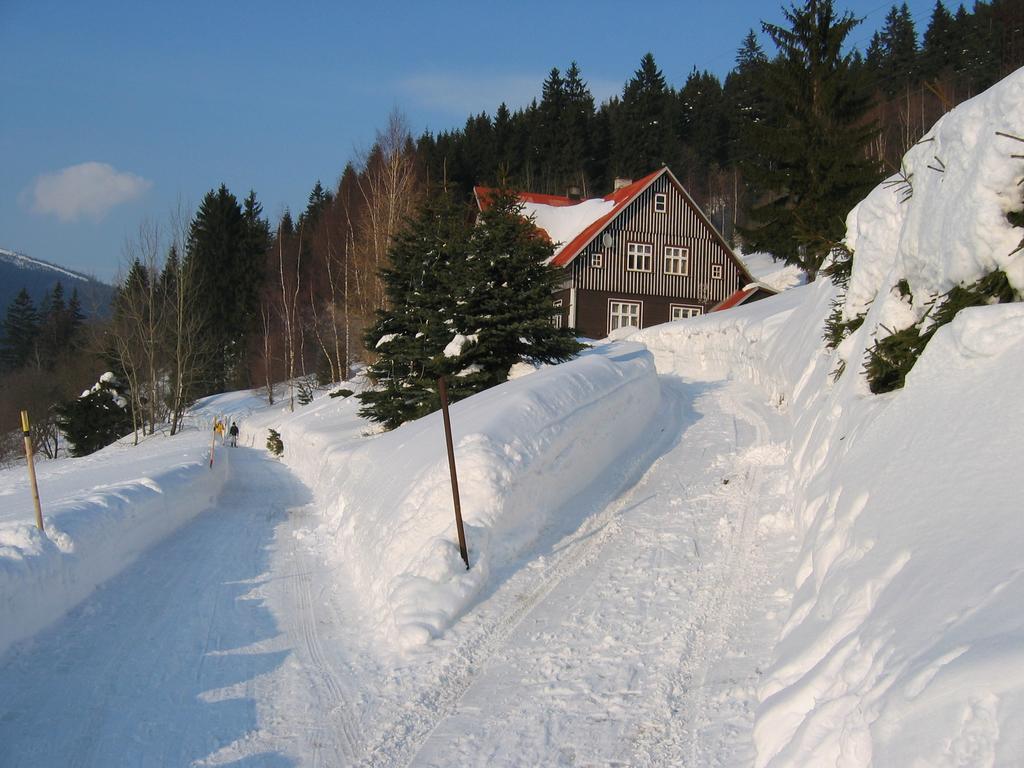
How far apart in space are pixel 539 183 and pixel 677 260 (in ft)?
121

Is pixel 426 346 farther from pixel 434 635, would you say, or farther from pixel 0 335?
pixel 0 335

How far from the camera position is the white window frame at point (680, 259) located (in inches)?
1531

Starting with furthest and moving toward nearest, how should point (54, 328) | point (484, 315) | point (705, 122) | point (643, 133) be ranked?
point (54, 328), point (705, 122), point (643, 133), point (484, 315)

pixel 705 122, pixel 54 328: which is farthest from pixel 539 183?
pixel 54 328

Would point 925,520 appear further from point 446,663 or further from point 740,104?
point 740,104

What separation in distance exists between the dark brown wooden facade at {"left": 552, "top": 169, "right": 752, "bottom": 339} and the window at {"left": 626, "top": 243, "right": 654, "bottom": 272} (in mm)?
62

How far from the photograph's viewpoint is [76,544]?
835 centimetres

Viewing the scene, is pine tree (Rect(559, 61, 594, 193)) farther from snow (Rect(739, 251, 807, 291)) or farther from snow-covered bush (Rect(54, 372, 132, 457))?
snow-covered bush (Rect(54, 372, 132, 457))

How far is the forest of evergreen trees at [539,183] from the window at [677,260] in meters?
3.33

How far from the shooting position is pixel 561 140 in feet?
237

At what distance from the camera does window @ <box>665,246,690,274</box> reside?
128 ft

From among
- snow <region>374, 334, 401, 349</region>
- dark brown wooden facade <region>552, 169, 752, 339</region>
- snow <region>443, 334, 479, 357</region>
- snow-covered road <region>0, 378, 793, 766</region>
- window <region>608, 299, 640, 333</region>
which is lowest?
snow-covered road <region>0, 378, 793, 766</region>

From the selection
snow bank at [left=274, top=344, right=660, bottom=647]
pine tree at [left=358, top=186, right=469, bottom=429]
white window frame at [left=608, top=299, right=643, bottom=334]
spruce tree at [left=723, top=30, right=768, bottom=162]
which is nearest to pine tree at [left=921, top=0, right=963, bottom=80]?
spruce tree at [left=723, top=30, right=768, bottom=162]

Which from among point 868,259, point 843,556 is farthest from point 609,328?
point 843,556
